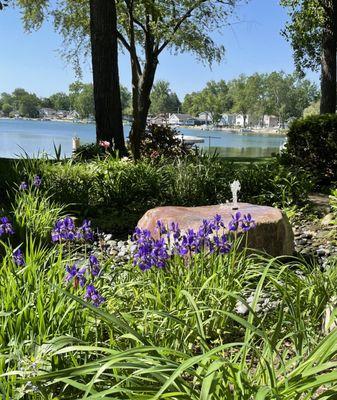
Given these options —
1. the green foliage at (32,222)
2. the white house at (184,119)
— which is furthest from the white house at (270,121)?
the green foliage at (32,222)

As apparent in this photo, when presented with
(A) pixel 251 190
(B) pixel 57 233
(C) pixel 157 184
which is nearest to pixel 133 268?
(B) pixel 57 233

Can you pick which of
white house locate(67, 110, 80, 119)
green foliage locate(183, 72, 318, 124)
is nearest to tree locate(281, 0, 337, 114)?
white house locate(67, 110, 80, 119)

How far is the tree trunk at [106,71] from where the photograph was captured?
33.6 ft

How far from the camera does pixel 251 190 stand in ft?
25.7

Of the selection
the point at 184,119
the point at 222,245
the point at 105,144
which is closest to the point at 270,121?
the point at 184,119

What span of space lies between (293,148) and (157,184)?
3641mm

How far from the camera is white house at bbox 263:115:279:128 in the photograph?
14988cm

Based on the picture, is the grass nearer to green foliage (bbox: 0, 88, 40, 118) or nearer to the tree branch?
Result: the tree branch

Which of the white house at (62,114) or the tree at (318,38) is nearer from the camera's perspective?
the tree at (318,38)

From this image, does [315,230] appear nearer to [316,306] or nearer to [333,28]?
[316,306]

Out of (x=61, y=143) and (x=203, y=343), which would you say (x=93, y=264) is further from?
(x=61, y=143)

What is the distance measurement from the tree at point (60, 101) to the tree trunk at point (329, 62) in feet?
396

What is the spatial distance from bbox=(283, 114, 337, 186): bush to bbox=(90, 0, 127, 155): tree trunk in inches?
137

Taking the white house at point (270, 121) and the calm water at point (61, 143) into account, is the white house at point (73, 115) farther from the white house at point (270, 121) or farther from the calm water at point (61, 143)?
the white house at point (270, 121)
